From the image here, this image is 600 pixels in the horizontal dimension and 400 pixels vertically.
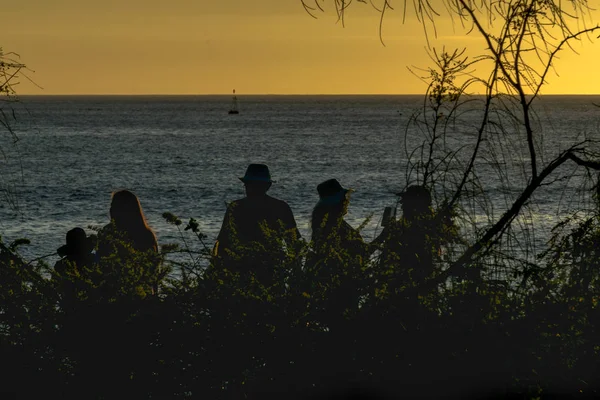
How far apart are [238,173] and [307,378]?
65775mm

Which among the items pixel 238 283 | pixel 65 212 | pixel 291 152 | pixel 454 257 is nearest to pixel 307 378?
pixel 238 283

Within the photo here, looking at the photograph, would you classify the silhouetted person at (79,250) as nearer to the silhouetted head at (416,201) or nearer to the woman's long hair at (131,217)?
the woman's long hair at (131,217)

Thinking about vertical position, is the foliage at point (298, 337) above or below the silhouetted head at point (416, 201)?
below

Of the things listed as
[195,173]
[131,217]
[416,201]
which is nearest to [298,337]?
[416,201]

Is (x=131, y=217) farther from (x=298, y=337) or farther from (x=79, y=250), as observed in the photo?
(x=298, y=337)

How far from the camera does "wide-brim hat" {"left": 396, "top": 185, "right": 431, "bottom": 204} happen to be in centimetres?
420

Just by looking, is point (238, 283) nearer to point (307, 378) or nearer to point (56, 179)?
point (307, 378)

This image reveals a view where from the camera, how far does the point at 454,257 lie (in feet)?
13.2

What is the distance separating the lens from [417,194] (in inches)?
169

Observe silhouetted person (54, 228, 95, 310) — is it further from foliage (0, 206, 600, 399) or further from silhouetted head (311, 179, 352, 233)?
silhouetted head (311, 179, 352, 233)

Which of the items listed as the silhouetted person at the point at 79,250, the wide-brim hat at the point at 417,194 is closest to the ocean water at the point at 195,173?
the wide-brim hat at the point at 417,194

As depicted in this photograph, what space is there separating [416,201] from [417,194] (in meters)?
0.11

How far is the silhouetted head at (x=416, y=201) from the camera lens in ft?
13.5

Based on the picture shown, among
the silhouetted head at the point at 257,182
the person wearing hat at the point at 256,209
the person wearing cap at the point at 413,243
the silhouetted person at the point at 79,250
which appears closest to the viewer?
the person wearing cap at the point at 413,243
